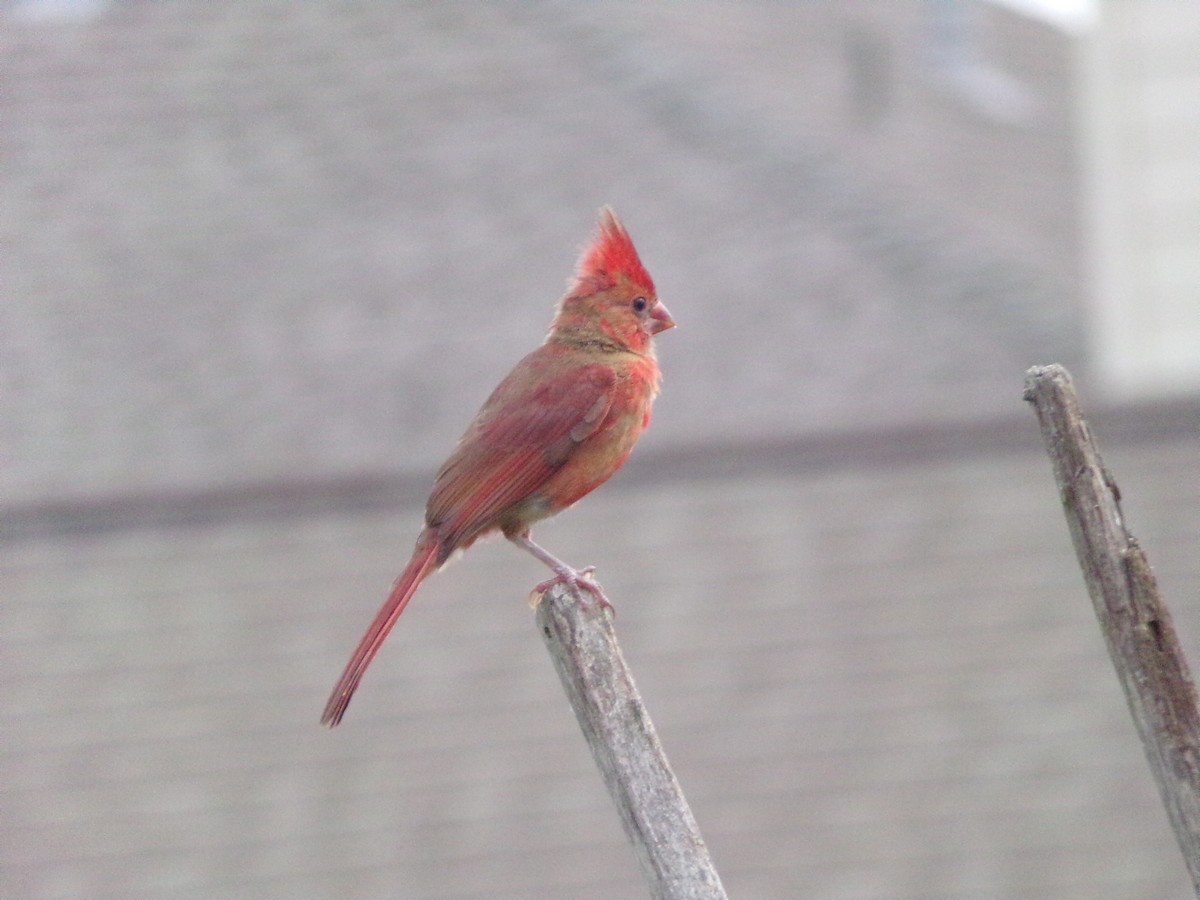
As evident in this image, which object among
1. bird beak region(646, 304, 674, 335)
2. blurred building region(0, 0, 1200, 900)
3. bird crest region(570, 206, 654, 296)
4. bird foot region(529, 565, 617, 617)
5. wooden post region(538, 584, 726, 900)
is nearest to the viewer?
wooden post region(538, 584, 726, 900)

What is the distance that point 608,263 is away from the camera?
4379mm

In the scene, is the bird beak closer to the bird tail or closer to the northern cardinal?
the northern cardinal

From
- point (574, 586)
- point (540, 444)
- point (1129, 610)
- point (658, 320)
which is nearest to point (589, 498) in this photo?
point (658, 320)

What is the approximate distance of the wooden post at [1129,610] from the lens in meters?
2.36

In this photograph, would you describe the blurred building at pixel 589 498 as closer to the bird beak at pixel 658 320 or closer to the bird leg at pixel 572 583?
the bird beak at pixel 658 320

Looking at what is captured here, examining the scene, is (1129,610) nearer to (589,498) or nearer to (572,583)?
(572,583)

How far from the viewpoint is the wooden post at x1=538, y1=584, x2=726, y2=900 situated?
8.27 ft

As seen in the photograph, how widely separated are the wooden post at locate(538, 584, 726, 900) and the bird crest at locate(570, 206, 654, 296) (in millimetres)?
1644

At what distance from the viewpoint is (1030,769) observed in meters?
8.58

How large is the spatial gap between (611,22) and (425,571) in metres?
11.4

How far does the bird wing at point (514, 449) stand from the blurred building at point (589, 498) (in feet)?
15.3

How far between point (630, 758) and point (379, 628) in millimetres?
832

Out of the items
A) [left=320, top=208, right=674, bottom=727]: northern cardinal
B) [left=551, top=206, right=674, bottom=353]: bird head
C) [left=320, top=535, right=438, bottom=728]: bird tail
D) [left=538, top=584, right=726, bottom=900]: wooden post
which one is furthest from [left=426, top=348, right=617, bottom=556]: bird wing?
[left=538, top=584, right=726, bottom=900]: wooden post

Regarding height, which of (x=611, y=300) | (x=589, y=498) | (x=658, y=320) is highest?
(x=611, y=300)
